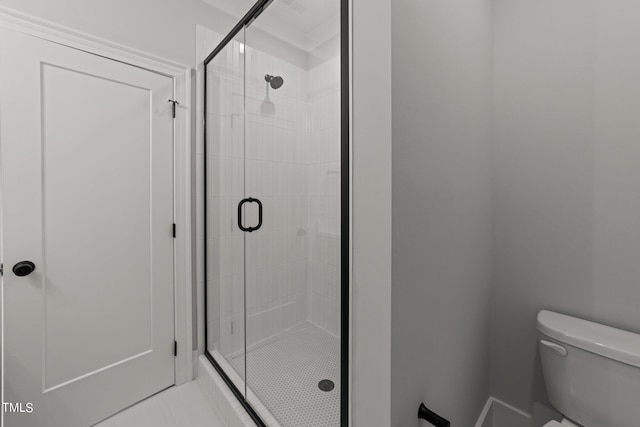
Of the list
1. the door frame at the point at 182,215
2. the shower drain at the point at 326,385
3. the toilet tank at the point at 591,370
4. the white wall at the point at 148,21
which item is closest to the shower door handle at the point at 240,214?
the door frame at the point at 182,215

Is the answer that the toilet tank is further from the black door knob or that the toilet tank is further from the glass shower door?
the black door knob

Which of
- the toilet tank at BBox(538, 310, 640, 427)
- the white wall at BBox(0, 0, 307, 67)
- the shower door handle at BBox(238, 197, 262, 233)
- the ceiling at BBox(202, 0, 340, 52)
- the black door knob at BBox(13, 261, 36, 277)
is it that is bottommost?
the toilet tank at BBox(538, 310, 640, 427)

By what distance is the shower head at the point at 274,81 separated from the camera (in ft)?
4.43

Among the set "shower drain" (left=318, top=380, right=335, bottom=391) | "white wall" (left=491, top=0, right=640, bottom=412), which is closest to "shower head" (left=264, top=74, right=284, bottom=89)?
"white wall" (left=491, top=0, right=640, bottom=412)

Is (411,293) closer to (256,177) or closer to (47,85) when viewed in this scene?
(256,177)

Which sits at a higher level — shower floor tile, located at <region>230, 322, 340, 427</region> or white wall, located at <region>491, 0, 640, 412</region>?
white wall, located at <region>491, 0, 640, 412</region>

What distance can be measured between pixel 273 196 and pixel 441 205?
0.85 meters

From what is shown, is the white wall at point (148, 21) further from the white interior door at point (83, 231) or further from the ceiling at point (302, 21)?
the white interior door at point (83, 231)

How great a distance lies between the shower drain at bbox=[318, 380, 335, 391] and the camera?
1.18m

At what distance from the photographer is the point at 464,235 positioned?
1.11 metres

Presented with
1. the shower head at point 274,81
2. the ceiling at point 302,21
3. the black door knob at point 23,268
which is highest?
the ceiling at point 302,21

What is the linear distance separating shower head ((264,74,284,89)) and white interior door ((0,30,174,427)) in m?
0.73

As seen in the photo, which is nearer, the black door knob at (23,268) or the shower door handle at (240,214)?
the black door knob at (23,268)

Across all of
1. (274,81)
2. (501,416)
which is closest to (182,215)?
(274,81)
